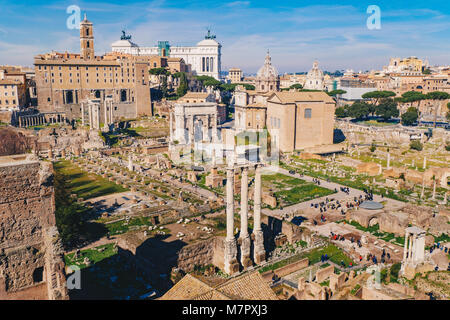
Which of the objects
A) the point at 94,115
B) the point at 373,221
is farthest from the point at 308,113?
the point at 94,115

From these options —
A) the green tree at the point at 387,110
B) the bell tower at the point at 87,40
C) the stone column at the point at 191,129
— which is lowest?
the stone column at the point at 191,129

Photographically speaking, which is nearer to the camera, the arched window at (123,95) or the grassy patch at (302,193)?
the grassy patch at (302,193)

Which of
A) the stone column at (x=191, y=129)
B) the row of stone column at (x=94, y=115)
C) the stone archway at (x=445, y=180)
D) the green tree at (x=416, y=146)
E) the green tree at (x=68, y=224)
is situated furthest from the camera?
the row of stone column at (x=94, y=115)

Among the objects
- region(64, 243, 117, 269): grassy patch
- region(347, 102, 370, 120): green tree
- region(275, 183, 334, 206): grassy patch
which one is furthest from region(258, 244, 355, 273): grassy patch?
region(347, 102, 370, 120): green tree

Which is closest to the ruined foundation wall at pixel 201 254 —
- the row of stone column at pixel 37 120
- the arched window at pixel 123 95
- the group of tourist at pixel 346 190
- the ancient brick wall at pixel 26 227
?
the ancient brick wall at pixel 26 227

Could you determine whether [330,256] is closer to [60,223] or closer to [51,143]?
[60,223]

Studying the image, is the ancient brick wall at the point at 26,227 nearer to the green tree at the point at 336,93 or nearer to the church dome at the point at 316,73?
the green tree at the point at 336,93

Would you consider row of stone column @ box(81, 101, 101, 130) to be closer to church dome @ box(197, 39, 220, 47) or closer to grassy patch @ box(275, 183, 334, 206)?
grassy patch @ box(275, 183, 334, 206)
